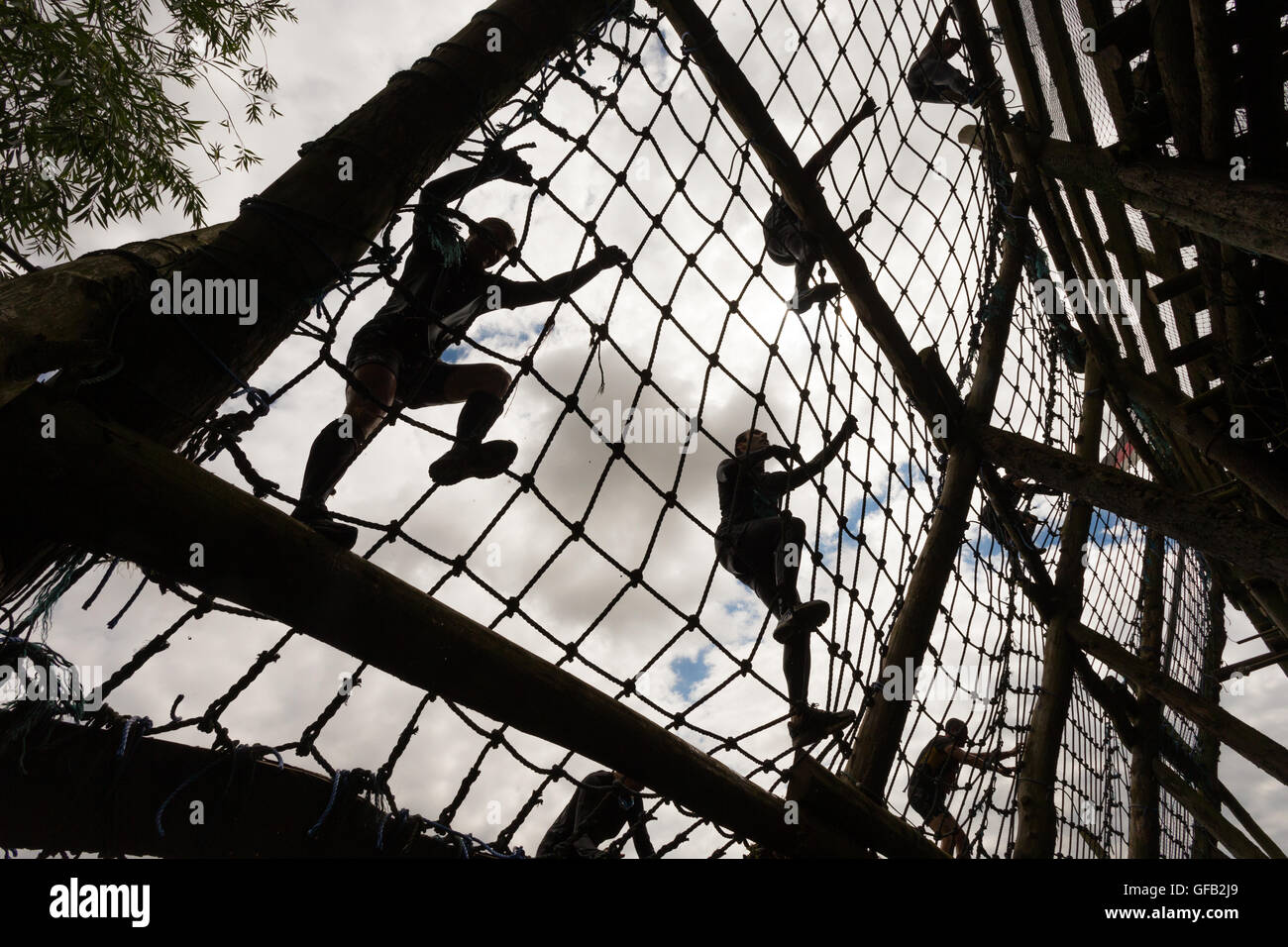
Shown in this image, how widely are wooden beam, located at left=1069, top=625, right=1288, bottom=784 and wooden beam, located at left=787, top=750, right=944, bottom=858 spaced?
1682 millimetres

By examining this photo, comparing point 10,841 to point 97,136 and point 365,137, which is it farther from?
point 97,136

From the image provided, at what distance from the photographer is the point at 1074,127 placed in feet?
9.20

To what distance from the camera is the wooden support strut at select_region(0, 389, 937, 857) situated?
62cm

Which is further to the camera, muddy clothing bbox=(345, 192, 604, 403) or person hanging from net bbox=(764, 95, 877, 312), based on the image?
person hanging from net bbox=(764, 95, 877, 312)

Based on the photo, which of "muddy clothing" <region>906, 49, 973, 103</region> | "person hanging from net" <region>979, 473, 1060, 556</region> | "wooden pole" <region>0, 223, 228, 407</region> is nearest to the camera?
"wooden pole" <region>0, 223, 228, 407</region>

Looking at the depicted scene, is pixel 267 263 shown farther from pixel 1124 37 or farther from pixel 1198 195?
pixel 1124 37

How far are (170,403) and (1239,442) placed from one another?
3.06m

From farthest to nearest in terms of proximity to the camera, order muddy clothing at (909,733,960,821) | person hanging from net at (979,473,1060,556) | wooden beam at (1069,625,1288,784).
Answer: muddy clothing at (909,733,960,821) < person hanging from net at (979,473,1060,556) < wooden beam at (1069,625,1288,784)

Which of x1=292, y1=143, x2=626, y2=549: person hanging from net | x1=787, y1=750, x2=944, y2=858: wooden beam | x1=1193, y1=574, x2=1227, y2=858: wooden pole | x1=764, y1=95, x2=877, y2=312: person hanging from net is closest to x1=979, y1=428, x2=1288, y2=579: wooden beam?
x1=764, y1=95, x2=877, y2=312: person hanging from net

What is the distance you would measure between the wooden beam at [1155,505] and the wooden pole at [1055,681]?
94 mm

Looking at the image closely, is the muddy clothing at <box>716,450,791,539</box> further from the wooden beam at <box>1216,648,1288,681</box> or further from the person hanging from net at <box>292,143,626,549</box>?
the wooden beam at <box>1216,648,1288,681</box>

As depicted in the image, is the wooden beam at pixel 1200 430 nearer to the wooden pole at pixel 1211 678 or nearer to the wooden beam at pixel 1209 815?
the wooden beam at pixel 1209 815

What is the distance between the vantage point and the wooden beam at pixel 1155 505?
1690 millimetres
